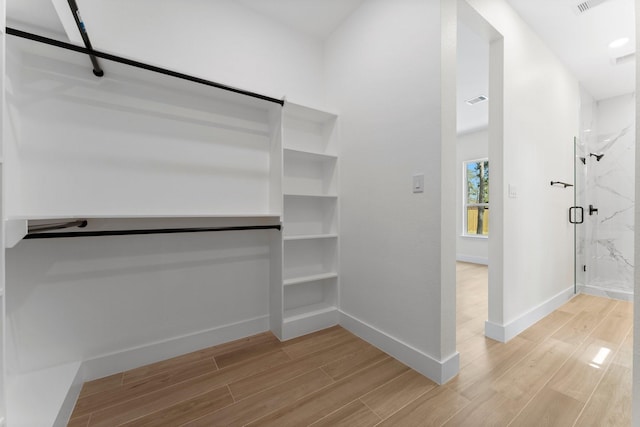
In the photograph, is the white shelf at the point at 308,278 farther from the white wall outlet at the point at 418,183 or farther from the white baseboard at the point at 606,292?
the white baseboard at the point at 606,292

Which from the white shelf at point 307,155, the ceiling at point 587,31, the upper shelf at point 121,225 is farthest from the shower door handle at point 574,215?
the upper shelf at point 121,225

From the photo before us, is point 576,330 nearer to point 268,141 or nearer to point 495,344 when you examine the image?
point 495,344

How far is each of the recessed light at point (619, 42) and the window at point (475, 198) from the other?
2.56 meters

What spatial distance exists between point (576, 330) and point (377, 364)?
181 cm

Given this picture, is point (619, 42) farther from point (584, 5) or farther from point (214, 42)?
point (214, 42)

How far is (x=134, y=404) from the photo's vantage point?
1272 mm

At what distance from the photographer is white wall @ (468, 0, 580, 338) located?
1.88 meters

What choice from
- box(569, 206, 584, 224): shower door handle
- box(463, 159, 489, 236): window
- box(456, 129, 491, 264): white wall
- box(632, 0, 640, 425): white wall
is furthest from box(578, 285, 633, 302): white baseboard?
box(632, 0, 640, 425): white wall

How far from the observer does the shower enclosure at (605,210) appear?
105 inches

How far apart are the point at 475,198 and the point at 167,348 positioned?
5.60 metres

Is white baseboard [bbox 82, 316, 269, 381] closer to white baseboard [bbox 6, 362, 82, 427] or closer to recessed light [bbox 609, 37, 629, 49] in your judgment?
white baseboard [bbox 6, 362, 82, 427]

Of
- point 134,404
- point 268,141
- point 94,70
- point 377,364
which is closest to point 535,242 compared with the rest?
point 377,364

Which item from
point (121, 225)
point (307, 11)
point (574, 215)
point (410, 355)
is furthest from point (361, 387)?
point (574, 215)

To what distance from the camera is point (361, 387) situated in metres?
1.39
